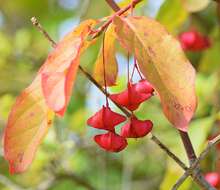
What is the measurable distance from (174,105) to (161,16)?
33.0 inches

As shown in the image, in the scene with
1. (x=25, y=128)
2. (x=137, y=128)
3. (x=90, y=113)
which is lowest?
(x=90, y=113)

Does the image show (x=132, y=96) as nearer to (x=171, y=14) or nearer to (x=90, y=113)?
(x=171, y=14)

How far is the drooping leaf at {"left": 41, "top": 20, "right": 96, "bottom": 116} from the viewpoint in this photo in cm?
89

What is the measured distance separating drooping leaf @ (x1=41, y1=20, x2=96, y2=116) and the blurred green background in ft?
2.53

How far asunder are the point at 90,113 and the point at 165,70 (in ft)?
4.93

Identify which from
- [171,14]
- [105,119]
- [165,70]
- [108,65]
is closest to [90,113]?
[171,14]

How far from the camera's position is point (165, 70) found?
98 cm

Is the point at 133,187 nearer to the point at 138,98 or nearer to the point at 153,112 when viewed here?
the point at 153,112

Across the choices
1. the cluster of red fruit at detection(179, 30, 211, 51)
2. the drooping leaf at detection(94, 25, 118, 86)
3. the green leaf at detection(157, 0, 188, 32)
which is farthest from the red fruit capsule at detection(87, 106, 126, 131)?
the cluster of red fruit at detection(179, 30, 211, 51)

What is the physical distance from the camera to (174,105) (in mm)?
973

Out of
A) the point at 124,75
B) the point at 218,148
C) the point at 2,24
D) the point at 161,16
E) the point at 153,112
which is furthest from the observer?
the point at 2,24

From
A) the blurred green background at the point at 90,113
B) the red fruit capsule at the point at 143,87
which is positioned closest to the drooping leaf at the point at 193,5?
the blurred green background at the point at 90,113

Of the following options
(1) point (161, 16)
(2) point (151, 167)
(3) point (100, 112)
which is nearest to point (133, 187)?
(2) point (151, 167)

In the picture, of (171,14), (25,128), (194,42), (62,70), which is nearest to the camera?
(62,70)
